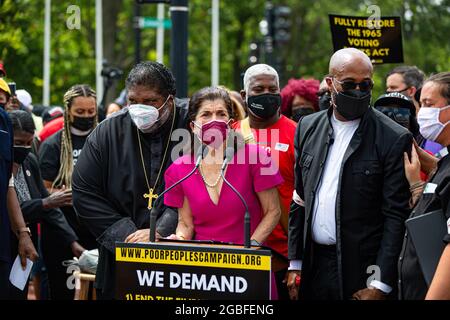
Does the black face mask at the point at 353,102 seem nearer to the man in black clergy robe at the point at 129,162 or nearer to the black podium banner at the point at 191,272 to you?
the black podium banner at the point at 191,272

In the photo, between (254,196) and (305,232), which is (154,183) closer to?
(254,196)

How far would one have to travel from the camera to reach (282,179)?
238 inches

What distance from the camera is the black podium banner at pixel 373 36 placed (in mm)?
8594

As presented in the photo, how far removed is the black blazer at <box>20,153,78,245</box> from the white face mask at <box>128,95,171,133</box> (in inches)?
75.1

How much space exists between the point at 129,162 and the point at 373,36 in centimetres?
339

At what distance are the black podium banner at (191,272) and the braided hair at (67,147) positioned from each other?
11.9 feet

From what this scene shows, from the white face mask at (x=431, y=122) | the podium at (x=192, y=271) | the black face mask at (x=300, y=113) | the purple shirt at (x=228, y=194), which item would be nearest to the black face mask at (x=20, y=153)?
the purple shirt at (x=228, y=194)

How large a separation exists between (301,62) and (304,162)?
1204 inches

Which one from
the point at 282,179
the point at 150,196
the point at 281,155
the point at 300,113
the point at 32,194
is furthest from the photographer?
the point at 300,113

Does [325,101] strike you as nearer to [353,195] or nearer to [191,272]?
[353,195]

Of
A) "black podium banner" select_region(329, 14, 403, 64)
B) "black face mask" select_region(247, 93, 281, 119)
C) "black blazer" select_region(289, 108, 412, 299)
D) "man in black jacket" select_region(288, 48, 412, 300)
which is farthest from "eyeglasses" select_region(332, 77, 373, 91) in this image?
"black podium banner" select_region(329, 14, 403, 64)

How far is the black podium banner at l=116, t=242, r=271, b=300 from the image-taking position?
4.90 m

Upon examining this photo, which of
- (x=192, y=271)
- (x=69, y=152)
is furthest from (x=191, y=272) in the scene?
(x=69, y=152)

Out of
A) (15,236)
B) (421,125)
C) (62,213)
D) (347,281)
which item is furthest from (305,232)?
(62,213)
